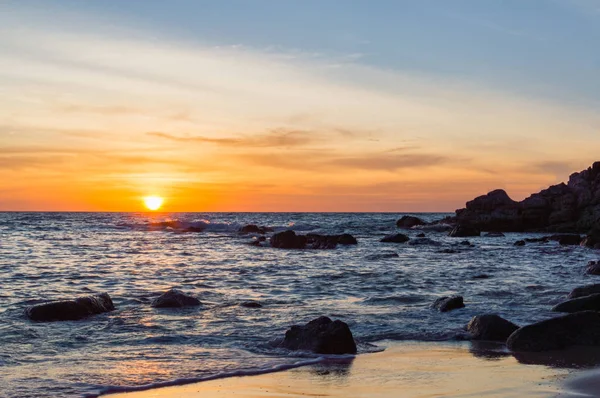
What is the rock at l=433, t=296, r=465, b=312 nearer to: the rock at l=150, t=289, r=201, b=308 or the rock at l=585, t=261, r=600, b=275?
the rock at l=150, t=289, r=201, b=308

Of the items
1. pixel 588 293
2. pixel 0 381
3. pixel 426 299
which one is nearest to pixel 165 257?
pixel 426 299

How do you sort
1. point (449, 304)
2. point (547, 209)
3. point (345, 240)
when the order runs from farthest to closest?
point (547, 209), point (345, 240), point (449, 304)

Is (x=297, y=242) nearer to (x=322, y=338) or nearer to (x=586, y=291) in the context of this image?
(x=586, y=291)

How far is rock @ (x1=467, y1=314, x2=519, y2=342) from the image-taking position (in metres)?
11.6

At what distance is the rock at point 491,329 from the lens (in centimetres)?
1163

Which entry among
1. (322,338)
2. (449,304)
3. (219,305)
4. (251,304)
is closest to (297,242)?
(219,305)

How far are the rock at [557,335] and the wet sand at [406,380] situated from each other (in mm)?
478

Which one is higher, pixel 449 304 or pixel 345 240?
pixel 345 240

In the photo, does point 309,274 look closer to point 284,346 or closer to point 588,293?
point 588,293

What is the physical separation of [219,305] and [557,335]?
809 cm

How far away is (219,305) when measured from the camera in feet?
52.5

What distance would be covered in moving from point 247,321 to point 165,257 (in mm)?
18183

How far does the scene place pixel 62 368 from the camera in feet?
31.4

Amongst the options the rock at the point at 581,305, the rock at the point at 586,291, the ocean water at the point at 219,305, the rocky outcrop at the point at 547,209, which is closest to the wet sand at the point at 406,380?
the ocean water at the point at 219,305
